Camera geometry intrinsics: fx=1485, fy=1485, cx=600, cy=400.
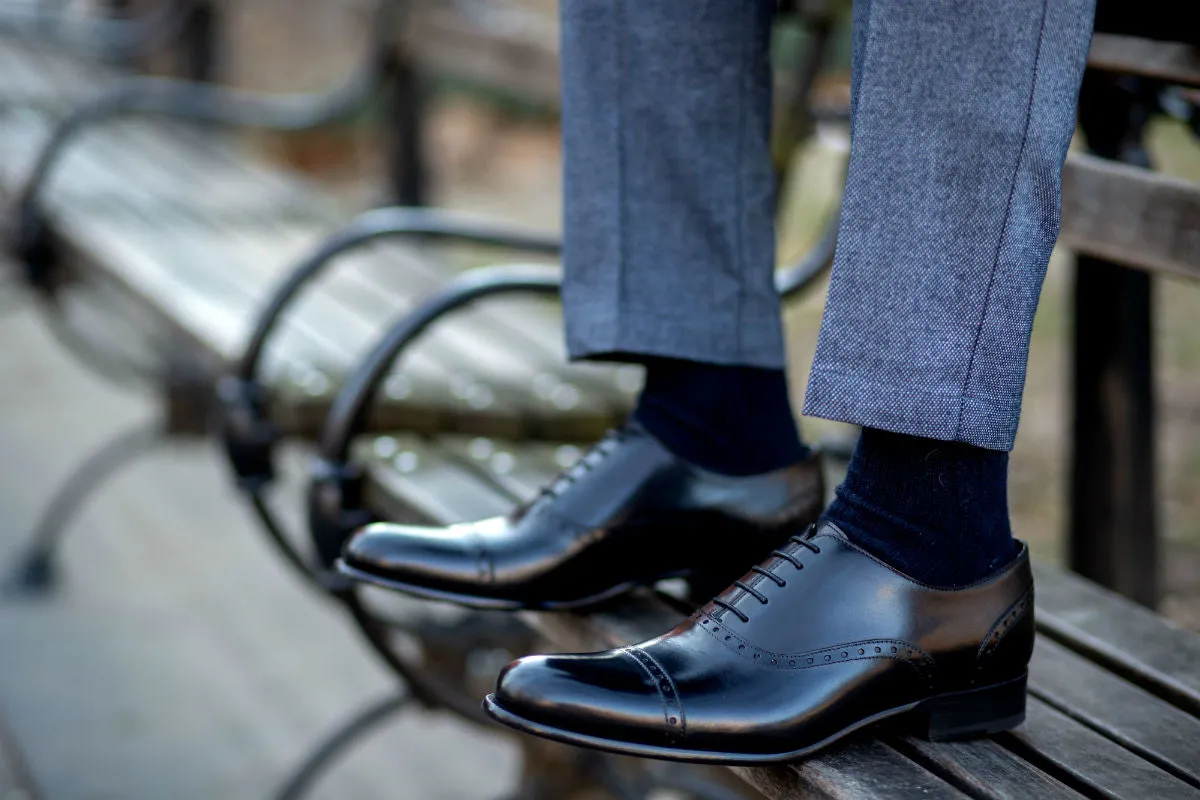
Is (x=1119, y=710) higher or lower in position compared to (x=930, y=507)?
lower

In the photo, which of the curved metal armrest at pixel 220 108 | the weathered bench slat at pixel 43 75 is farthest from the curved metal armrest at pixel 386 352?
the weathered bench slat at pixel 43 75

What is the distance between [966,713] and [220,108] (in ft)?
7.00

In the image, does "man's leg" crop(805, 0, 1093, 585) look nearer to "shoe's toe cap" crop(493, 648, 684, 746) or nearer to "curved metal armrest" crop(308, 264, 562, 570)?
"shoe's toe cap" crop(493, 648, 684, 746)

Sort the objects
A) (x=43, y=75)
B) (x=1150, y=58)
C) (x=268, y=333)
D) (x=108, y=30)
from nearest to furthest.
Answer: (x=1150, y=58) → (x=268, y=333) → (x=43, y=75) → (x=108, y=30)

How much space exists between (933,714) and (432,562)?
0.35 metres

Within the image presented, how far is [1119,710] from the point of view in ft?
3.17

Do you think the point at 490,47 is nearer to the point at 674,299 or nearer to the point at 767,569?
the point at 674,299

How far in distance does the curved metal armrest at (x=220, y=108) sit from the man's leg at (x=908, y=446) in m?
1.81

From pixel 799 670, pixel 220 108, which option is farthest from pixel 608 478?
pixel 220 108

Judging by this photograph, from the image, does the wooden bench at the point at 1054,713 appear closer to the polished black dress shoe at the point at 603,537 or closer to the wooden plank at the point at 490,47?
the polished black dress shoe at the point at 603,537

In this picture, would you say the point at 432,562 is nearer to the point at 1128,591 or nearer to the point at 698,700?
the point at 698,700

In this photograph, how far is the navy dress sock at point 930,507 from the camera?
897 mm

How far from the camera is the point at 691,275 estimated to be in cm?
108

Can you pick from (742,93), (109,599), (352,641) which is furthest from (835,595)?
(109,599)
